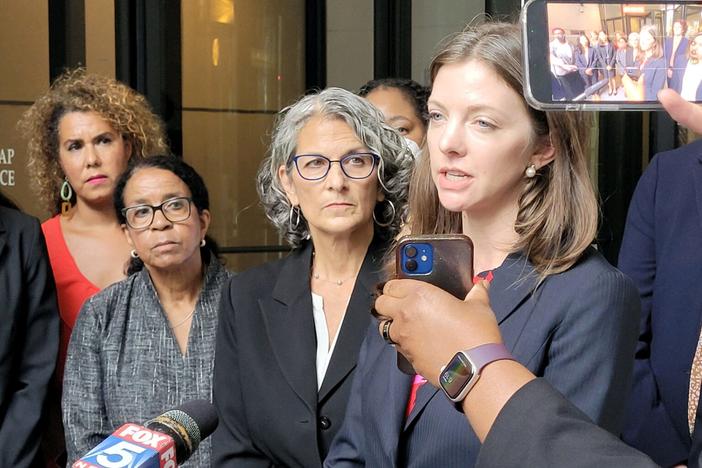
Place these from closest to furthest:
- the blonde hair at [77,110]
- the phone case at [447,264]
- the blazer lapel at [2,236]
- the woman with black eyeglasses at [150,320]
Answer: the phone case at [447,264] < the woman with black eyeglasses at [150,320] < the blazer lapel at [2,236] < the blonde hair at [77,110]

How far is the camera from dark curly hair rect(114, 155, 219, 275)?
11.9 feet

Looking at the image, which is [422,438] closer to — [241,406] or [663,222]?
[241,406]

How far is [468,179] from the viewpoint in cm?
207

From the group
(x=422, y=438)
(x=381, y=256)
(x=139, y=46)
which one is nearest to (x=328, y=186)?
(x=381, y=256)

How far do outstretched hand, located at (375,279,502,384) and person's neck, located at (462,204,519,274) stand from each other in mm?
795

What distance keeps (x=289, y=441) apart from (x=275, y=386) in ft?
0.52

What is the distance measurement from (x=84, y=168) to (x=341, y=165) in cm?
133

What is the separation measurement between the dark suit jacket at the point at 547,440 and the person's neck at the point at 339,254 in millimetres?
1873

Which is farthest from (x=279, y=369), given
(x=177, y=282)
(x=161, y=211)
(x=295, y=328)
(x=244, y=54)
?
(x=244, y=54)

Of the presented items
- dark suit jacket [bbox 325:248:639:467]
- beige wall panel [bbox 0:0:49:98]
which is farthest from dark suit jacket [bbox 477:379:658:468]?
beige wall panel [bbox 0:0:49:98]

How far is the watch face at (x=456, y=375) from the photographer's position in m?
1.17

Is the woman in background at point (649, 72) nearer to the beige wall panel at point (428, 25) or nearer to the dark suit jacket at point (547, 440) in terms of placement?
the dark suit jacket at point (547, 440)

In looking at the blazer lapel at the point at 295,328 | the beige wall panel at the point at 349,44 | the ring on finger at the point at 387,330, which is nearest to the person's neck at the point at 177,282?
the blazer lapel at the point at 295,328

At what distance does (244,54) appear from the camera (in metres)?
6.17
